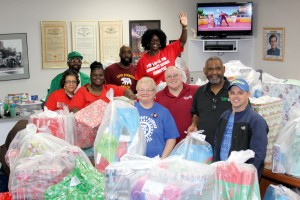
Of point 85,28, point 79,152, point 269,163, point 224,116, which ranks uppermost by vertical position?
point 85,28

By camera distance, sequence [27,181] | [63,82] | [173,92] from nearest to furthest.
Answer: [27,181] < [173,92] < [63,82]

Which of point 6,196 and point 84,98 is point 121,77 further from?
point 6,196

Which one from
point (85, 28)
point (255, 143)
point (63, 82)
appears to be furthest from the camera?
point (85, 28)

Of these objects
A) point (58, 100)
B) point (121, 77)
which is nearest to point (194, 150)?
point (58, 100)

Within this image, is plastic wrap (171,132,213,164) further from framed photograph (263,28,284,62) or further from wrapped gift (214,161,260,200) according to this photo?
framed photograph (263,28,284,62)

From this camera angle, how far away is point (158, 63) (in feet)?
15.3

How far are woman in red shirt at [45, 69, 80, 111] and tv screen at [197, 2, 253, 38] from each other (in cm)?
376

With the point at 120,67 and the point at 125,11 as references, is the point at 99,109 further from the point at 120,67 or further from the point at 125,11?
the point at 125,11

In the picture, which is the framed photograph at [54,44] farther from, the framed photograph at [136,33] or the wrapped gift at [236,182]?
the wrapped gift at [236,182]

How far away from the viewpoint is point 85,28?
6.95 meters

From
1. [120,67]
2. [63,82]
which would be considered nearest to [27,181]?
[63,82]

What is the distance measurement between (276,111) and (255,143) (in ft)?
2.55

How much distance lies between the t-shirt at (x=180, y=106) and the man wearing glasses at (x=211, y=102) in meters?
0.08

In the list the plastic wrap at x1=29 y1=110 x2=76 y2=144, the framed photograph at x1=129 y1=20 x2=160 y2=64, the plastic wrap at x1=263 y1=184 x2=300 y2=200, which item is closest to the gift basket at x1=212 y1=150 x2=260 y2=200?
the plastic wrap at x1=263 y1=184 x2=300 y2=200
